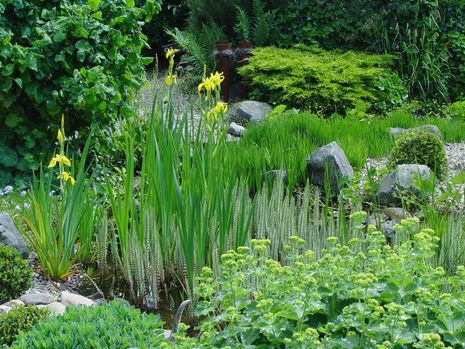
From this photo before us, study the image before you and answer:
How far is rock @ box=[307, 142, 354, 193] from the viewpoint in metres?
6.16

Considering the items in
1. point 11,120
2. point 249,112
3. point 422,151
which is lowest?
point 422,151

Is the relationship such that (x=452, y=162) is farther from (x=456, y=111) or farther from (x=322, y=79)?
(x=322, y=79)

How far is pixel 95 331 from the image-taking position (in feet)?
9.95

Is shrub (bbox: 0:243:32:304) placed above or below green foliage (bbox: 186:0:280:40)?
below

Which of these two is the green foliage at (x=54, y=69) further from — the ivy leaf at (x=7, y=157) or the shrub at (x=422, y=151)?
the shrub at (x=422, y=151)

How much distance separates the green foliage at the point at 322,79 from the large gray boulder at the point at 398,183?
9.18 ft

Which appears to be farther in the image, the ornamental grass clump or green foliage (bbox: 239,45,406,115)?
green foliage (bbox: 239,45,406,115)

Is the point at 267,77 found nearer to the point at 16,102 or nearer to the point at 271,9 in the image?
the point at 271,9

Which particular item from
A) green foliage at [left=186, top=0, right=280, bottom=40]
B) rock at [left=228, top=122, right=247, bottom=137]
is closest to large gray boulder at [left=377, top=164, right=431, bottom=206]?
rock at [left=228, top=122, right=247, bottom=137]

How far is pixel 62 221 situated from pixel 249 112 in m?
4.53

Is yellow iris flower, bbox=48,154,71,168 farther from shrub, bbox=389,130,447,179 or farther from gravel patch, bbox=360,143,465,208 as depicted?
shrub, bbox=389,130,447,179

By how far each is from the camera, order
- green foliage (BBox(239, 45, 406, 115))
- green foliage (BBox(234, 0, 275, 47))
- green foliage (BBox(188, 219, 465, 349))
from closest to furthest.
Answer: green foliage (BBox(188, 219, 465, 349)), green foliage (BBox(239, 45, 406, 115)), green foliage (BBox(234, 0, 275, 47))

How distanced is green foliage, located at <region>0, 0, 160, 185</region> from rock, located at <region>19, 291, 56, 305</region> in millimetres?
1929

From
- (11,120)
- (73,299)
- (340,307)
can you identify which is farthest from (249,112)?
(340,307)
